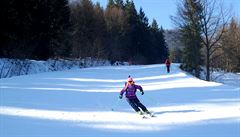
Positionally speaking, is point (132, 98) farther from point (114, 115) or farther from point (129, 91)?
point (114, 115)

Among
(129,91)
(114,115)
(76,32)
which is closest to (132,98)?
(129,91)

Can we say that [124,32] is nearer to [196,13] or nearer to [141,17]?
[141,17]

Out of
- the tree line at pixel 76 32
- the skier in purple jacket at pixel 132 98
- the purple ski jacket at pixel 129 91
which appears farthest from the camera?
the tree line at pixel 76 32

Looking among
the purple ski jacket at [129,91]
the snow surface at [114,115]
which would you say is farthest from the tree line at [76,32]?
the purple ski jacket at [129,91]

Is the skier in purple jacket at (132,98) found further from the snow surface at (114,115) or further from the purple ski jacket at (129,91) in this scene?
the snow surface at (114,115)

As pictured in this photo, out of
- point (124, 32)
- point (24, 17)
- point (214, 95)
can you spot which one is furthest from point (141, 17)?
point (214, 95)

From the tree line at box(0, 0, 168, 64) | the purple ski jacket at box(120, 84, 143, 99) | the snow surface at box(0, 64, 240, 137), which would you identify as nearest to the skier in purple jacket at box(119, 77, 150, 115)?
the purple ski jacket at box(120, 84, 143, 99)

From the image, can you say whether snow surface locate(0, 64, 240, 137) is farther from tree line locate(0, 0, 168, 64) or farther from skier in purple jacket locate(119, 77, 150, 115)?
tree line locate(0, 0, 168, 64)

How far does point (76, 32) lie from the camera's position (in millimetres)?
75188

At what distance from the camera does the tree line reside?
3762 cm

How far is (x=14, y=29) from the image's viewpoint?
120ft

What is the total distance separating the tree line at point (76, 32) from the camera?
37625 millimetres

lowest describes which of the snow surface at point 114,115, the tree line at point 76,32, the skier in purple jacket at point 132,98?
the snow surface at point 114,115

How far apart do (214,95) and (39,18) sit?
3116cm
